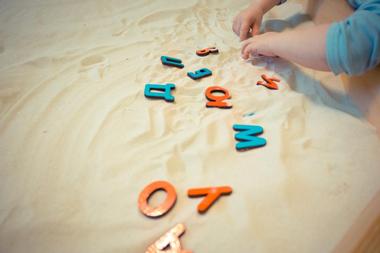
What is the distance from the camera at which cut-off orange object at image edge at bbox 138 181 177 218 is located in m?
0.59

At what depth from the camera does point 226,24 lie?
1550mm

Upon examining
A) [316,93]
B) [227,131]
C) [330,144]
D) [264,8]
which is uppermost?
[264,8]

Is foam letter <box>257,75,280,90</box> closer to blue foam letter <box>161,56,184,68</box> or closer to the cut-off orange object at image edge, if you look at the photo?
blue foam letter <box>161,56,184,68</box>

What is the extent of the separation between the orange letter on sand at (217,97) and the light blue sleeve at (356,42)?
355 mm

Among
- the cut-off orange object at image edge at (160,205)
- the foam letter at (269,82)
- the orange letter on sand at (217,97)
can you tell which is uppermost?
the orange letter on sand at (217,97)

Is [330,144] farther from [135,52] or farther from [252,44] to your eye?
[135,52]

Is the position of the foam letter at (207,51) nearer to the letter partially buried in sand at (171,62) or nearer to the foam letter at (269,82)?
the letter partially buried in sand at (171,62)

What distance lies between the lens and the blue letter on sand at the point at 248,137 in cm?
74

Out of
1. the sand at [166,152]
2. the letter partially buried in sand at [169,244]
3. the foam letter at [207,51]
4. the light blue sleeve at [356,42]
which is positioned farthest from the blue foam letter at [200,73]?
the letter partially buried in sand at [169,244]

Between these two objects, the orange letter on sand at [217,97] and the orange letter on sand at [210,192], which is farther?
the orange letter on sand at [217,97]

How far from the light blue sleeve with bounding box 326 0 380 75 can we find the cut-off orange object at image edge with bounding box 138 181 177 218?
64 centimetres

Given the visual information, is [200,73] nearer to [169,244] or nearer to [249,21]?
[249,21]

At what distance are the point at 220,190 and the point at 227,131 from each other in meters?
0.23

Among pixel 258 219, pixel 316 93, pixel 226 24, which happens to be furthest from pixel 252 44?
pixel 258 219
